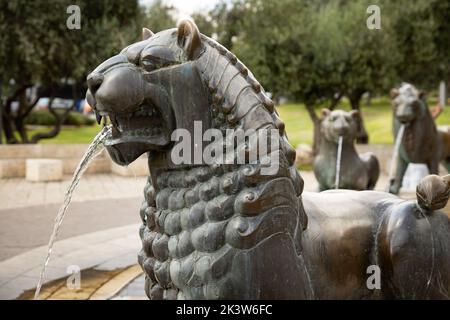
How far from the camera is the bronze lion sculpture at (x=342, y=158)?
7824 mm

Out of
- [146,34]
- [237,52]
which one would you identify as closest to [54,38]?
[237,52]

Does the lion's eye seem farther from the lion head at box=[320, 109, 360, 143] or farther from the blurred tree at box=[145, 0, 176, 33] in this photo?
the blurred tree at box=[145, 0, 176, 33]

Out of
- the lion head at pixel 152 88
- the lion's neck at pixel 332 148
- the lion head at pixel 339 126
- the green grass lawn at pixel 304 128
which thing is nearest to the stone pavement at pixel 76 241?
the lion head at pixel 152 88

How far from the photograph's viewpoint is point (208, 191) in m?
2.38

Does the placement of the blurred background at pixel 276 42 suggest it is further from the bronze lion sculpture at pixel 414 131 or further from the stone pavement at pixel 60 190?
the bronze lion sculpture at pixel 414 131

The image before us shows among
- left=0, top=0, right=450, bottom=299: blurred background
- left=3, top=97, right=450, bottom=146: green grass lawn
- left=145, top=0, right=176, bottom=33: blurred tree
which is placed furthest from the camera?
left=3, top=97, right=450, bottom=146: green grass lawn

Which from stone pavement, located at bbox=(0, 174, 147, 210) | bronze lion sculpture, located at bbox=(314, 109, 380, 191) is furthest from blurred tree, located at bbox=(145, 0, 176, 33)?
bronze lion sculpture, located at bbox=(314, 109, 380, 191)

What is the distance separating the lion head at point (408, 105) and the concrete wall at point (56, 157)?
757cm

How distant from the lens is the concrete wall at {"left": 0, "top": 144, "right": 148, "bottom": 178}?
49.0ft

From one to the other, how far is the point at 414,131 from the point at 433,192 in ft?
23.5

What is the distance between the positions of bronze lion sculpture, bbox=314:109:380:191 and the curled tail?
5.03 m

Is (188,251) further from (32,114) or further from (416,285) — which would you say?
(32,114)

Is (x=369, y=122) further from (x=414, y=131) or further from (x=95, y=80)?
(x=95, y=80)

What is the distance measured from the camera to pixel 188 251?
2.40m
